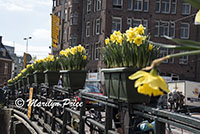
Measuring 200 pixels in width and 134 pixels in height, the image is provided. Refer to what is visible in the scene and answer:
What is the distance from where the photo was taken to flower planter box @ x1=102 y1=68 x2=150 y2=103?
7.74ft

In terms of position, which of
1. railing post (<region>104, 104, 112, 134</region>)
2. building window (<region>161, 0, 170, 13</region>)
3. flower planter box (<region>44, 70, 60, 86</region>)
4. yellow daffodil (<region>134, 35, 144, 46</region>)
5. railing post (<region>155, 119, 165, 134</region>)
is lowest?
railing post (<region>104, 104, 112, 134</region>)

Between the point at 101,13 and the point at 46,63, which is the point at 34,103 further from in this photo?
the point at 101,13

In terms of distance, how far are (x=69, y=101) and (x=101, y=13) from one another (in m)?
27.7

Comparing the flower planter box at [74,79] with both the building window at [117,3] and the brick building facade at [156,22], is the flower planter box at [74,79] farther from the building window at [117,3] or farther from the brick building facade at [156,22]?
the building window at [117,3]

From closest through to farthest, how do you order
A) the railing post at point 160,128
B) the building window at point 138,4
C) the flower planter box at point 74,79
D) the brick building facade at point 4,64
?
the railing post at point 160,128
the flower planter box at point 74,79
the building window at point 138,4
the brick building facade at point 4,64

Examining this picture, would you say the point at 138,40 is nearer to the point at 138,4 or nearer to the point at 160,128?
the point at 160,128

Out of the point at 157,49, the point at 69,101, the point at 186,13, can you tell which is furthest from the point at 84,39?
the point at 157,49

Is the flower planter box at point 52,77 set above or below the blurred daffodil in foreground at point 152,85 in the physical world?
below

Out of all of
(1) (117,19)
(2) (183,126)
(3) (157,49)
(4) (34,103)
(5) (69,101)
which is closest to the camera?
(2) (183,126)

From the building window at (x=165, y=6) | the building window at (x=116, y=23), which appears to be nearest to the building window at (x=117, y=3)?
the building window at (x=116, y=23)

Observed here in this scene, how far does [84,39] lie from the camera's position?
34.5m

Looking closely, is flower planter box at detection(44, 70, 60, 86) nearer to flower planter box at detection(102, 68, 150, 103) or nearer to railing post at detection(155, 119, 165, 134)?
flower planter box at detection(102, 68, 150, 103)

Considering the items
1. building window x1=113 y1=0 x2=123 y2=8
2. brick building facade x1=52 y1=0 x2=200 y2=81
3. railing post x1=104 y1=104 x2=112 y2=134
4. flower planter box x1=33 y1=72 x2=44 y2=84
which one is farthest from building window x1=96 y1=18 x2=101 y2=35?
railing post x1=104 y1=104 x2=112 y2=134

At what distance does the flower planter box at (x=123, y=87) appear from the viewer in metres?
2.36
